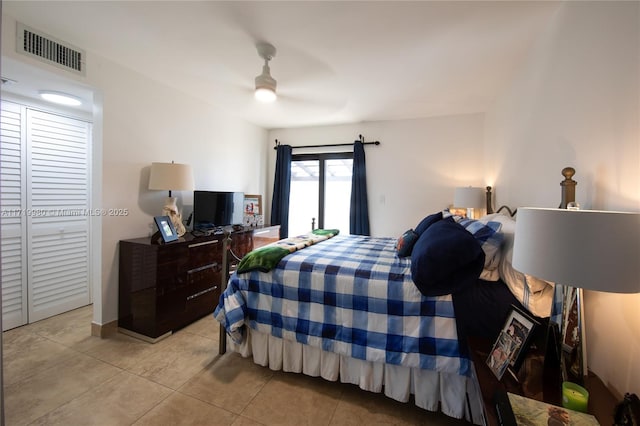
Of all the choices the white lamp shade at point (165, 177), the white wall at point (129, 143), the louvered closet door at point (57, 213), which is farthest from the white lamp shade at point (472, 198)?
the louvered closet door at point (57, 213)

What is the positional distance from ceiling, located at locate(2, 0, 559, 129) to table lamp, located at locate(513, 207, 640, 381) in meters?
1.55

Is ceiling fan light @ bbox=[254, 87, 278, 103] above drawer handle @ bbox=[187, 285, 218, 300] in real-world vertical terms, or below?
above

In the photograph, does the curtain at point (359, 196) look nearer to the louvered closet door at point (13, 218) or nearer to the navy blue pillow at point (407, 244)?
the navy blue pillow at point (407, 244)

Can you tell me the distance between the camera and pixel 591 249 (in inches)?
32.8

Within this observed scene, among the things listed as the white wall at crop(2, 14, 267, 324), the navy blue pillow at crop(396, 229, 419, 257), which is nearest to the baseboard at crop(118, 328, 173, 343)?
the white wall at crop(2, 14, 267, 324)

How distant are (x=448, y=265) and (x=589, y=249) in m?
0.65

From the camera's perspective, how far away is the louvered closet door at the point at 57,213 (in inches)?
102

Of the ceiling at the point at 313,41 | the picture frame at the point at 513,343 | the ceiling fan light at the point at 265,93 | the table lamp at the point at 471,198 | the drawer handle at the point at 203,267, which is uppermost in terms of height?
the ceiling at the point at 313,41

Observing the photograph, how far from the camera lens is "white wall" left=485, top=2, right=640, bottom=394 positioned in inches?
41.7

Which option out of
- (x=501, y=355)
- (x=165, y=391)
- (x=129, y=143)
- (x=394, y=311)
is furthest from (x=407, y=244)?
(x=129, y=143)

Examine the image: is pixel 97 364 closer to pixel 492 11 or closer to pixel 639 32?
pixel 639 32

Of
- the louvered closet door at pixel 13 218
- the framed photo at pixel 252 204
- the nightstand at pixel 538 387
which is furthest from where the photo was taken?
the framed photo at pixel 252 204

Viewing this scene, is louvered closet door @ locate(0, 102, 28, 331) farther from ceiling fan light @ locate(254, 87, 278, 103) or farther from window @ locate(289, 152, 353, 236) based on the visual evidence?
window @ locate(289, 152, 353, 236)

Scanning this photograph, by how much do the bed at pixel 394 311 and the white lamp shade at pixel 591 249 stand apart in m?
0.54
